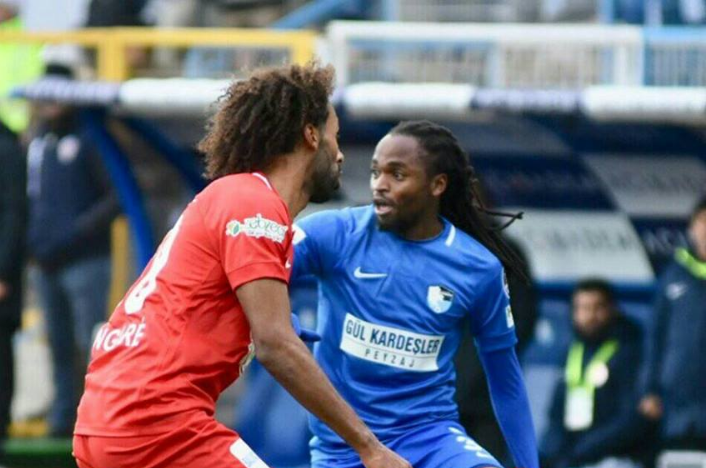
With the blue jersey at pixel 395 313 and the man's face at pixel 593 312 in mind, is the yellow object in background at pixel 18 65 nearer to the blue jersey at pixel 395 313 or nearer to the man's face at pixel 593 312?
the man's face at pixel 593 312

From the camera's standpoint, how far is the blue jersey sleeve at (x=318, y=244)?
21.2 feet

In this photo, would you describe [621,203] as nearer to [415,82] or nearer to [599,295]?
[599,295]

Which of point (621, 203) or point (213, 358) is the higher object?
point (213, 358)

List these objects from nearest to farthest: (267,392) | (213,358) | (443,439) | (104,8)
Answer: (213,358)
(443,439)
(267,392)
(104,8)

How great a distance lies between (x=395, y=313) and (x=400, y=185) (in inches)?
17.2

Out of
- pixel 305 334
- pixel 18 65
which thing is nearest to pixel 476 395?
pixel 305 334

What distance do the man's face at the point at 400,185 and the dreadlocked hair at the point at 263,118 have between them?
1063mm

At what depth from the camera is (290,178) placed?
5434mm

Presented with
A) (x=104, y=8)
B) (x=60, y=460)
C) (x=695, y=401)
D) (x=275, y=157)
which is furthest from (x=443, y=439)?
(x=104, y=8)

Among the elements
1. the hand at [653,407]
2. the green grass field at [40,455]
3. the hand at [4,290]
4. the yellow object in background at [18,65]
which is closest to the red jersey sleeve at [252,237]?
the hand at [653,407]

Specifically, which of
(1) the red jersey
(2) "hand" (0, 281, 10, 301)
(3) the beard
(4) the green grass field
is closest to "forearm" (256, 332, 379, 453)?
(1) the red jersey

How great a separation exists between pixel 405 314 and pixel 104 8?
263 inches

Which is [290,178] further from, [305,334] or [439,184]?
[439,184]

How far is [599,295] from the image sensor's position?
34.8ft
